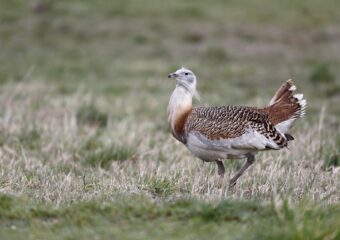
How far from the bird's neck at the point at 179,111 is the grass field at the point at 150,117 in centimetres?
37

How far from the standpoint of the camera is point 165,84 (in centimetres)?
1461

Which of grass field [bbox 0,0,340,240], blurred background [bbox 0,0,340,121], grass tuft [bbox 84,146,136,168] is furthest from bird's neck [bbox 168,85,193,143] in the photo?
blurred background [bbox 0,0,340,121]

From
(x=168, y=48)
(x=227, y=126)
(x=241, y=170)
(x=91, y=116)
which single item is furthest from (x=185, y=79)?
(x=168, y=48)

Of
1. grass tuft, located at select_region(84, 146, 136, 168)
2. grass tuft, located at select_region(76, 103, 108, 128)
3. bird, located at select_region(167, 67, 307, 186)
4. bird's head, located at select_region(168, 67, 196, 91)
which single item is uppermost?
bird's head, located at select_region(168, 67, 196, 91)

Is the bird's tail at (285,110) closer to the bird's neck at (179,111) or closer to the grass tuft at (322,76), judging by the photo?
the bird's neck at (179,111)

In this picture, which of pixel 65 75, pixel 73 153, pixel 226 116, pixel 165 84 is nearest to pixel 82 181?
pixel 226 116

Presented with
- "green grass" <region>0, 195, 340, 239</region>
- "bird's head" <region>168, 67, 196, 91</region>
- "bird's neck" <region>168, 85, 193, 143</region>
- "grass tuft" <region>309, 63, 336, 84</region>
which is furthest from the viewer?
"grass tuft" <region>309, 63, 336, 84</region>

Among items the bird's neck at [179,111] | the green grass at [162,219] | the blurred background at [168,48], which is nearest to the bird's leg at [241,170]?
the bird's neck at [179,111]

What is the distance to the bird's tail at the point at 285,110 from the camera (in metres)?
6.20

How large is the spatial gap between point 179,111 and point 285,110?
0.93 meters

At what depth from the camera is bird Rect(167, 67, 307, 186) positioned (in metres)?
5.76

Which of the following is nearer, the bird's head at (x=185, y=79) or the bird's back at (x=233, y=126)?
the bird's back at (x=233, y=126)

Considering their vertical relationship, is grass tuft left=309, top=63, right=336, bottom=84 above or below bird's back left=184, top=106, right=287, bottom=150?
above

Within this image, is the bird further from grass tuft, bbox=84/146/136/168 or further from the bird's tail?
grass tuft, bbox=84/146/136/168
